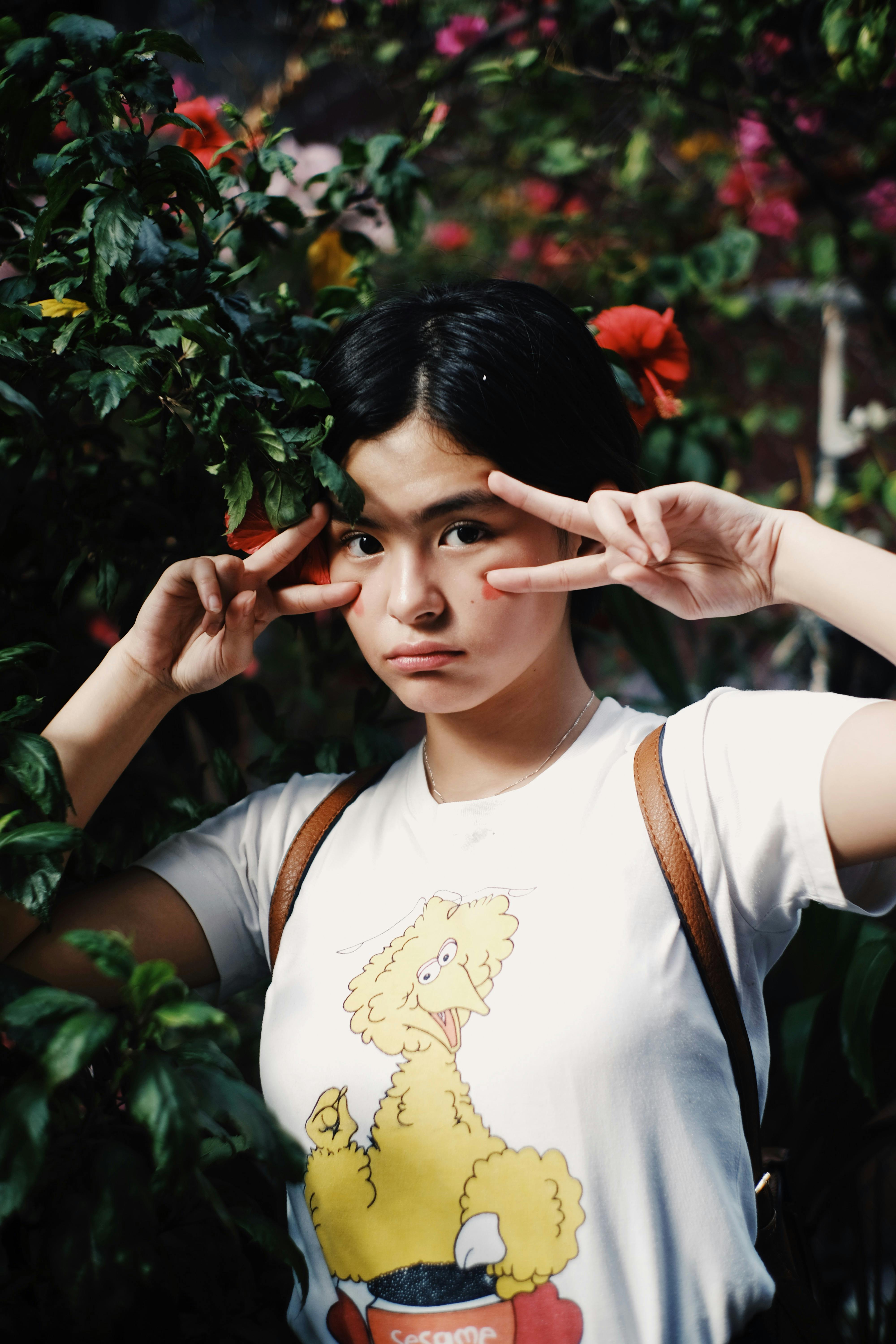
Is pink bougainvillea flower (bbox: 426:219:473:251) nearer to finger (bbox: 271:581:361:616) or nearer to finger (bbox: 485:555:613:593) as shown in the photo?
finger (bbox: 271:581:361:616)

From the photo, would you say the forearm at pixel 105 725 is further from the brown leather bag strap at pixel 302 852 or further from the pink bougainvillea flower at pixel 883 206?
the pink bougainvillea flower at pixel 883 206

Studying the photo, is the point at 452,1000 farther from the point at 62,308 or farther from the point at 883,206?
the point at 883,206

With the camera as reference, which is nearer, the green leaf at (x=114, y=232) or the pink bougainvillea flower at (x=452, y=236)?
the green leaf at (x=114, y=232)

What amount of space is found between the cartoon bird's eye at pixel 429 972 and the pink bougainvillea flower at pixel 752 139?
4.91 feet

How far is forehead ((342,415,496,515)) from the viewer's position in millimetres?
812

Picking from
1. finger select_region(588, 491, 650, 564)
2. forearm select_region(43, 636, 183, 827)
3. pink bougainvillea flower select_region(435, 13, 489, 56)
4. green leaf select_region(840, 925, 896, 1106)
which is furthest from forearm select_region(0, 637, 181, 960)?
pink bougainvillea flower select_region(435, 13, 489, 56)

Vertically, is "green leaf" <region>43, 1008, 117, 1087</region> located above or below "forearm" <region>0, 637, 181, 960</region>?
above

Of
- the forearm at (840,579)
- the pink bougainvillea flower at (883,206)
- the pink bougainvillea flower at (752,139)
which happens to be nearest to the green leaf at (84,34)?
the forearm at (840,579)

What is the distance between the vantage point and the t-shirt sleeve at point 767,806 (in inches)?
28.4

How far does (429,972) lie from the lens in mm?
802

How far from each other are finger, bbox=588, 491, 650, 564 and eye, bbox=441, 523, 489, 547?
0.30ft

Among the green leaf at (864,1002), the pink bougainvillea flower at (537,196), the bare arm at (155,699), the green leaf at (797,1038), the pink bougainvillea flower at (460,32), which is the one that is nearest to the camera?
the bare arm at (155,699)

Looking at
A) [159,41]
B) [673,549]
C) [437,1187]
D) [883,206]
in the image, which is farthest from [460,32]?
[437,1187]

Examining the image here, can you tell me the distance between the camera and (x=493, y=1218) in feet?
2.41
